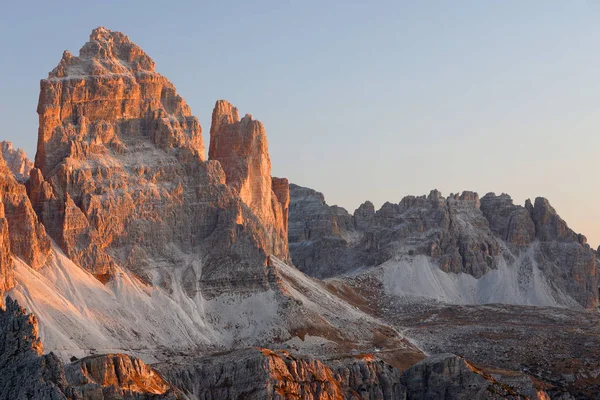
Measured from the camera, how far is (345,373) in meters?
175

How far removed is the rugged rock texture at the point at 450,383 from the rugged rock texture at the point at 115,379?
48.3 m

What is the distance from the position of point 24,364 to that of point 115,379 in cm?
1937

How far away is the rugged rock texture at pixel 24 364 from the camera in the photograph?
372ft

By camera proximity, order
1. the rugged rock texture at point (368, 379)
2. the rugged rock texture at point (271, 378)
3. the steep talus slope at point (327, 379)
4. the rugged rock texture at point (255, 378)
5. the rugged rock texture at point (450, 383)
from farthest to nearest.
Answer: the rugged rock texture at point (450, 383) < the rugged rock texture at point (368, 379) < the steep talus slope at point (327, 379) < the rugged rock texture at point (271, 378) < the rugged rock texture at point (255, 378)

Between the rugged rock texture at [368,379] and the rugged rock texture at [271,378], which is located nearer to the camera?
the rugged rock texture at [271,378]

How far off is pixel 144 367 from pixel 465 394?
53461 mm

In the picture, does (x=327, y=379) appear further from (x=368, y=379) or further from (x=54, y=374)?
(x=54, y=374)

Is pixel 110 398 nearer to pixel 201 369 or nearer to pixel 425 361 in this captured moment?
pixel 201 369

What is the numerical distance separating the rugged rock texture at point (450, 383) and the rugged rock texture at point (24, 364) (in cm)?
7153

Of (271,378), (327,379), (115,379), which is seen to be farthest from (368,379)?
(115,379)

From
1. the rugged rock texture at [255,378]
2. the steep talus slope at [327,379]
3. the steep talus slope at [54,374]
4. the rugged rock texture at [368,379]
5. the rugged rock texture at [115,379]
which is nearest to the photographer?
the steep talus slope at [54,374]

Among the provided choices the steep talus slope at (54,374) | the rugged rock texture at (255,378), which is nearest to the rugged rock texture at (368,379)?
the rugged rock texture at (255,378)

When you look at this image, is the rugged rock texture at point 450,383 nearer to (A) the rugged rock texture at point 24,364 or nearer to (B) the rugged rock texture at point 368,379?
(B) the rugged rock texture at point 368,379

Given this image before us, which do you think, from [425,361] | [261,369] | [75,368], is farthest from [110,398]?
[425,361]
